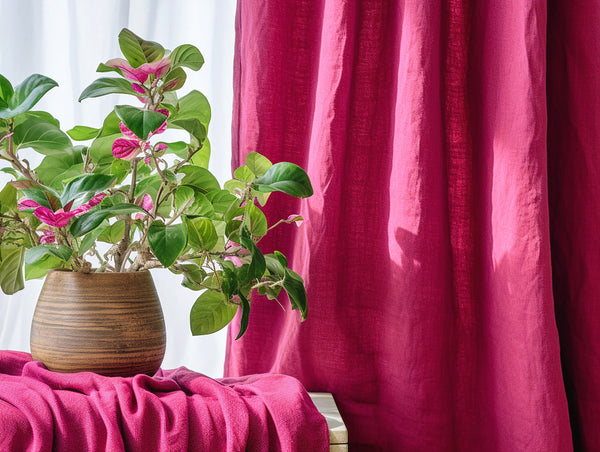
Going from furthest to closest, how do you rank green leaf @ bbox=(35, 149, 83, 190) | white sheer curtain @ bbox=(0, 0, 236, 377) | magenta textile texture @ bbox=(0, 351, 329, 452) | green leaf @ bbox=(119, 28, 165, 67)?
white sheer curtain @ bbox=(0, 0, 236, 377) → green leaf @ bbox=(35, 149, 83, 190) → green leaf @ bbox=(119, 28, 165, 67) → magenta textile texture @ bbox=(0, 351, 329, 452)

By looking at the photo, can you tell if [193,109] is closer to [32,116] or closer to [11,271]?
[32,116]

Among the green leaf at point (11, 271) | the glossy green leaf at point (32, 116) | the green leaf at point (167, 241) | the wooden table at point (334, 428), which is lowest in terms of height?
the wooden table at point (334, 428)

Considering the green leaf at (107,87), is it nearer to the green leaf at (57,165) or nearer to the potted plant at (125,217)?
the potted plant at (125,217)

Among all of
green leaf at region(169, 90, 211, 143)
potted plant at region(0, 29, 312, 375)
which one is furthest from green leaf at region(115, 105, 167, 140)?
green leaf at region(169, 90, 211, 143)

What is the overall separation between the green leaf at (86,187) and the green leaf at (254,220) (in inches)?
8.4

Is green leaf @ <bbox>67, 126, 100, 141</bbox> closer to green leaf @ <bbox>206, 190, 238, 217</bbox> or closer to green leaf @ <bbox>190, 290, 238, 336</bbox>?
green leaf @ <bbox>206, 190, 238, 217</bbox>

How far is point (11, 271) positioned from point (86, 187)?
0.27 metres

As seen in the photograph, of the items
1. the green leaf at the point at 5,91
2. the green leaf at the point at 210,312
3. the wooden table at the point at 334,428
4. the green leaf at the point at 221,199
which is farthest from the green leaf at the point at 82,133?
the wooden table at the point at 334,428

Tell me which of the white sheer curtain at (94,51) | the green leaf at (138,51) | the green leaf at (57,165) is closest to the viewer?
the green leaf at (138,51)

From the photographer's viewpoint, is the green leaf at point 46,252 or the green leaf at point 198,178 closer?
the green leaf at point 46,252

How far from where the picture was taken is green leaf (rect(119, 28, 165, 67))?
79 centimetres

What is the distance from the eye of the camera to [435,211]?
1032 millimetres

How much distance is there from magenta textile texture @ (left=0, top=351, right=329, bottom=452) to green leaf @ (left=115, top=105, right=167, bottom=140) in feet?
1.12

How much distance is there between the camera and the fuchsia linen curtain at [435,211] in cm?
99
